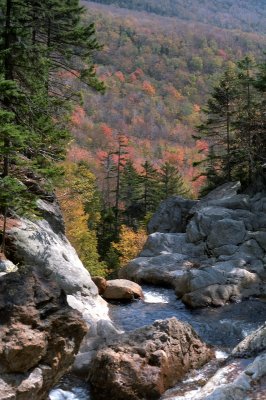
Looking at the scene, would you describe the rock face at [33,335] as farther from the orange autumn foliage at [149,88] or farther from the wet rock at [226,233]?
the orange autumn foliage at [149,88]

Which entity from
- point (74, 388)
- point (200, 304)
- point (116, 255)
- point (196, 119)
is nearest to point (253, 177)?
point (200, 304)

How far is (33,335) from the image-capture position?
8.66m

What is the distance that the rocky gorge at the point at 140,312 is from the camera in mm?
8727

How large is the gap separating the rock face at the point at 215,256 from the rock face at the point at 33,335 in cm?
1191

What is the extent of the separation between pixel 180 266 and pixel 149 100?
142395 mm

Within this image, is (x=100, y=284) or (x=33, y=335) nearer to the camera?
(x=33, y=335)

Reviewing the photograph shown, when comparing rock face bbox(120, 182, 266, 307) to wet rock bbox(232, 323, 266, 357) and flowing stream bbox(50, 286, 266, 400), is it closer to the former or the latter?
flowing stream bbox(50, 286, 266, 400)

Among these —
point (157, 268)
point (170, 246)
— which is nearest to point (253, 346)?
point (157, 268)

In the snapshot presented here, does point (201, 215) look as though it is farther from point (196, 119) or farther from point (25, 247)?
point (196, 119)

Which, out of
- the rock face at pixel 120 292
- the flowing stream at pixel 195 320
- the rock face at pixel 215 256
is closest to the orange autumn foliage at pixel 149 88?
the rock face at pixel 215 256

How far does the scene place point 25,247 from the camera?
15680mm

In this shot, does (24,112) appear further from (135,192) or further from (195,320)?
(135,192)

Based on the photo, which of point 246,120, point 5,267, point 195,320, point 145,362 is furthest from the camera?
point 246,120

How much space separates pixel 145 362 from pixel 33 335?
12.0ft
